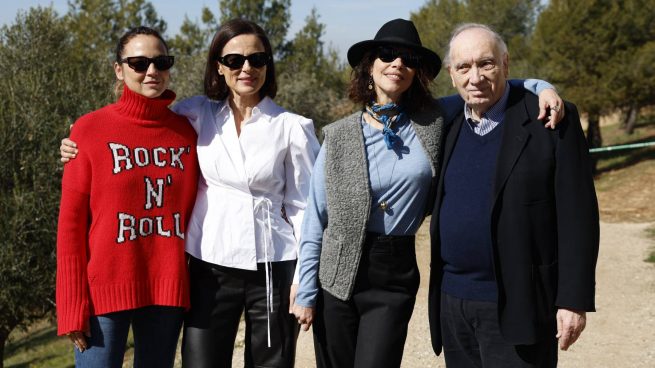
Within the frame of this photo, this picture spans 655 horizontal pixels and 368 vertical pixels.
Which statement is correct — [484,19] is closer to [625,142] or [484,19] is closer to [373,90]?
[625,142]

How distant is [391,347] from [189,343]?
33.2 inches

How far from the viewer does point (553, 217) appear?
2.63m

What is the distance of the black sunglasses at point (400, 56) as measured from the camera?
9.67ft

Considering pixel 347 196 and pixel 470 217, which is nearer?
pixel 470 217

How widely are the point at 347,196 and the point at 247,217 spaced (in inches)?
17.4

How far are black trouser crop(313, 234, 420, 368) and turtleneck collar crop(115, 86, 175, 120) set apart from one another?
3.38 feet

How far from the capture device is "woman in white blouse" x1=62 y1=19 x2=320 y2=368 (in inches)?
120

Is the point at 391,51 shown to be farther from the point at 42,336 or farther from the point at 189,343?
the point at 42,336

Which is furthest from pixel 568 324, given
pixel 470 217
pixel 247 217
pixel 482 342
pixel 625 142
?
pixel 625 142

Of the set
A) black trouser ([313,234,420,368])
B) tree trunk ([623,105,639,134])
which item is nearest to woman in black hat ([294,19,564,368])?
black trouser ([313,234,420,368])

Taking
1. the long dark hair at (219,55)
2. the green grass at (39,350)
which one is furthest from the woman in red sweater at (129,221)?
the green grass at (39,350)

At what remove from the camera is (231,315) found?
3061mm

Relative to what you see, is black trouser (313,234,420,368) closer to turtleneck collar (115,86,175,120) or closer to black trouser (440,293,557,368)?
black trouser (440,293,557,368)

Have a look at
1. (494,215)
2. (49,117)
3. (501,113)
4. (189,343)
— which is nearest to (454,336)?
(494,215)
